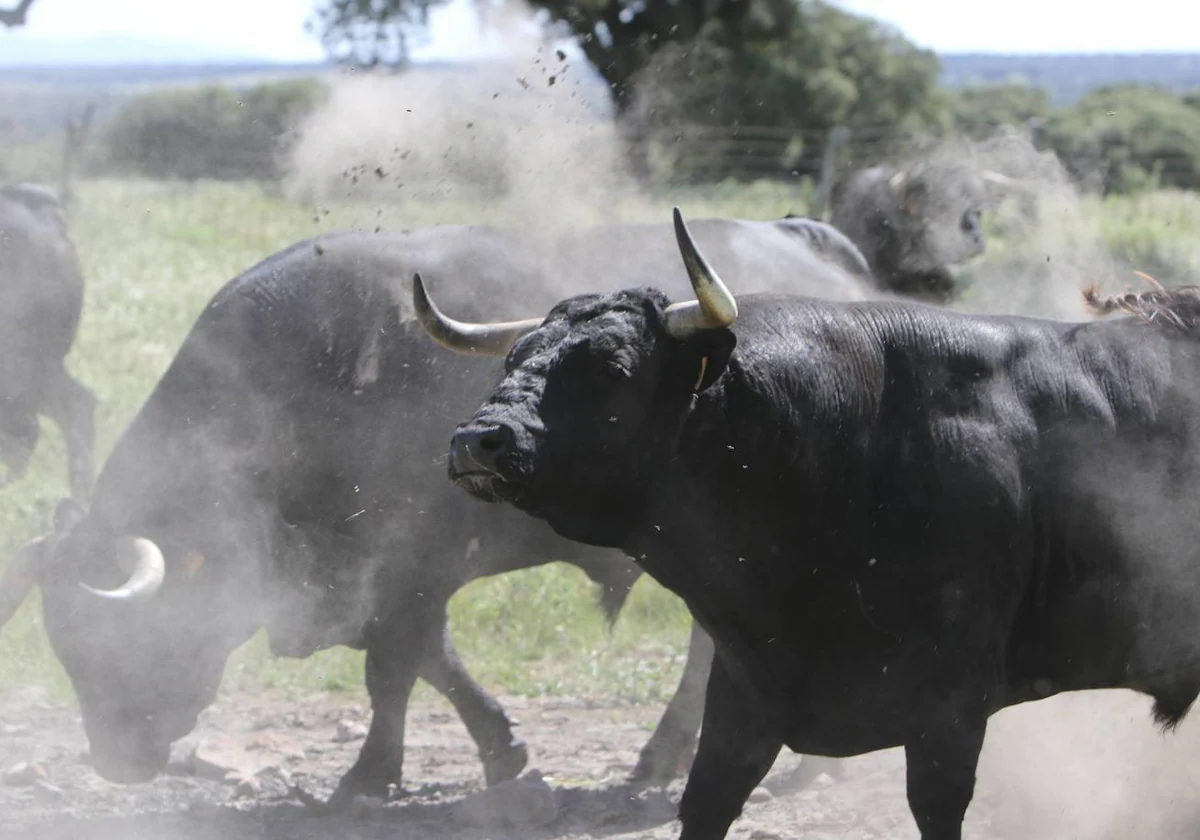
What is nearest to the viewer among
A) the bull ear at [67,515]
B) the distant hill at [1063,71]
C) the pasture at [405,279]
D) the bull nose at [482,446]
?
the bull nose at [482,446]

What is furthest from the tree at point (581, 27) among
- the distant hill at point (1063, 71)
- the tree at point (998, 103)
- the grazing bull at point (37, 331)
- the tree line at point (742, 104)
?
the distant hill at point (1063, 71)

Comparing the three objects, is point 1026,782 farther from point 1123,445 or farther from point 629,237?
point 629,237

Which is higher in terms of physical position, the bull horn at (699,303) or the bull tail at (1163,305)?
the bull horn at (699,303)

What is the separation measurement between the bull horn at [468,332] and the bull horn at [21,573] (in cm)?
287

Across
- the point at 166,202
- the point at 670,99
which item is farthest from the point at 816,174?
the point at 166,202

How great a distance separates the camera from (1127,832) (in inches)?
231

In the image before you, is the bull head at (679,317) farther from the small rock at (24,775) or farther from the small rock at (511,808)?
the small rock at (24,775)

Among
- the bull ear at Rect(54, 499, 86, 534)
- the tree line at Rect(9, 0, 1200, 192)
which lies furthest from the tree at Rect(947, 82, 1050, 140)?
the bull ear at Rect(54, 499, 86, 534)

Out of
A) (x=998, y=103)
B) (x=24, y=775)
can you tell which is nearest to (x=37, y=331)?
(x=24, y=775)

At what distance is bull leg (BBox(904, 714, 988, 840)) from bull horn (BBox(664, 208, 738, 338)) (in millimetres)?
1282

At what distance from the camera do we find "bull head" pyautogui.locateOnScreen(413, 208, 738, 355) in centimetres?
397

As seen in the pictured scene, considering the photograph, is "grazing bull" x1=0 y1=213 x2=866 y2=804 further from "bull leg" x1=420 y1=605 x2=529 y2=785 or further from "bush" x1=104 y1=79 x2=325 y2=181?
"bush" x1=104 y1=79 x2=325 y2=181

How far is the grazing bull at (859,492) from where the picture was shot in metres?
4.10

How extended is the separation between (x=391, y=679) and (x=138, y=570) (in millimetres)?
1102
